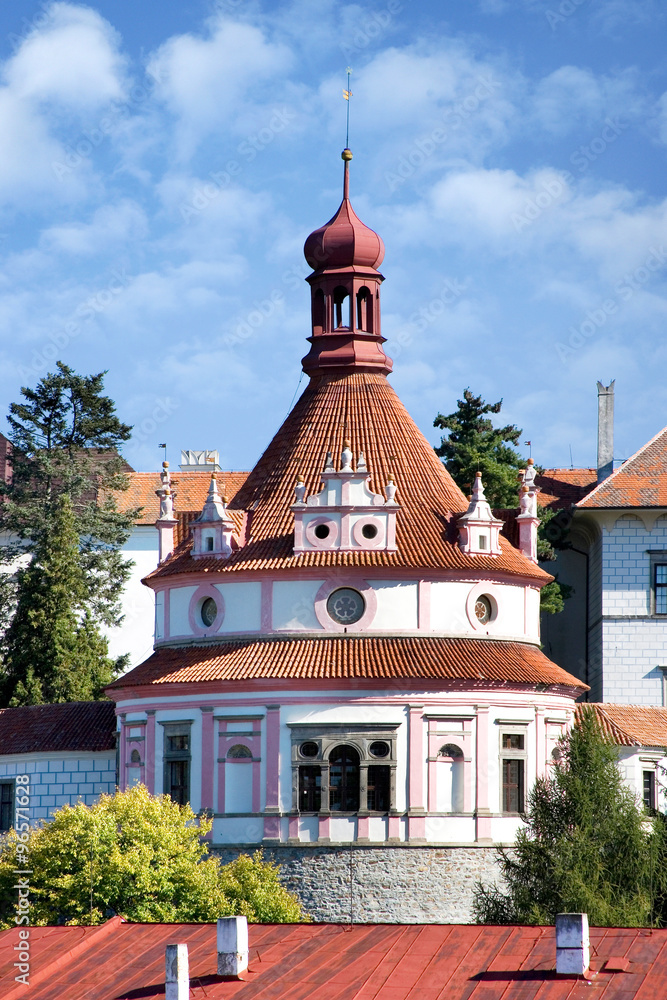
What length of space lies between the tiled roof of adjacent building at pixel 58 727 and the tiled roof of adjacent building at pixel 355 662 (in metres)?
3.00

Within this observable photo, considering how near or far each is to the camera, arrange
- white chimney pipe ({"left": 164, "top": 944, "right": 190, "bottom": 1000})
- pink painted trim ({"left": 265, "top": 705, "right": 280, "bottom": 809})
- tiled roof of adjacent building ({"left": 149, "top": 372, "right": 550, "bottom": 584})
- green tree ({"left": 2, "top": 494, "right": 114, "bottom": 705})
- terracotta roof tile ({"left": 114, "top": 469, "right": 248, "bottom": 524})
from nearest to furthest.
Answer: white chimney pipe ({"left": 164, "top": 944, "right": 190, "bottom": 1000}) < pink painted trim ({"left": 265, "top": 705, "right": 280, "bottom": 809}) < tiled roof of adjacent building ({"left": 149, "top": 372, "right": 550, "bottom": 584}) < green tree ({"left": 2, "top": 494, "right": 114, "bottom": 705}) < terracotta roof tile ({"left": 114, "top": 469, "right": 248, "bottom": 524})

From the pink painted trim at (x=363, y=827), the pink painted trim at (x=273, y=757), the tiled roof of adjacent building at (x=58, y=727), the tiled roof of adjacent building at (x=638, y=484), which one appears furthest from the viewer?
the tiled roof of adjacent building at (x=638, y=484)

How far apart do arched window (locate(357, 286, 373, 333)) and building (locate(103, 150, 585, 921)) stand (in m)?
2.02

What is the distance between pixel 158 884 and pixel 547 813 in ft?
32.7

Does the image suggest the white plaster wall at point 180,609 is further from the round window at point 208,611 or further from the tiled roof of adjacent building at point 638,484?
the tiled roof of adjacent building at point 638,484

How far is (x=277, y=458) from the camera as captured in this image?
57438 millimetres

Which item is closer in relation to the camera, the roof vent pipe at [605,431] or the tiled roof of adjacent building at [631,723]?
the tiled roof of adjacent building at [631,723]

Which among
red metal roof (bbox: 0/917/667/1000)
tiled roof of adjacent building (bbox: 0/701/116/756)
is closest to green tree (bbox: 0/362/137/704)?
tiled roof of adjacent building (bbox: 0/701/116/756)

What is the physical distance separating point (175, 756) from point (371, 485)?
30.9 feet

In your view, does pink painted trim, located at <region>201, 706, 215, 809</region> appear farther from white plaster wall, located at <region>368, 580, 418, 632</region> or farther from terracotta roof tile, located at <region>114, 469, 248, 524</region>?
terracotta roof tile, located at <region>114, 469, 248, 524</region>

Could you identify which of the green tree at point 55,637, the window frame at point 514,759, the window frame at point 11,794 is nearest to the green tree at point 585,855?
the window frame at point 514,759

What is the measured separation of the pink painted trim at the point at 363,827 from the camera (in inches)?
2005

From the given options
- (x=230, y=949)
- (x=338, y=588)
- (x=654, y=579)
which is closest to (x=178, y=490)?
(x=654, y=579)

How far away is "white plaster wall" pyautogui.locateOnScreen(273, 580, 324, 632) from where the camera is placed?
2106 inches
